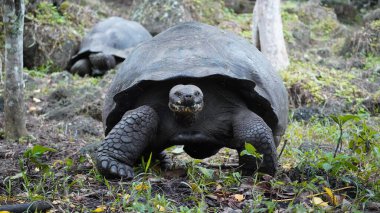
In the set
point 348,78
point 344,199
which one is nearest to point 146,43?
point 344,199

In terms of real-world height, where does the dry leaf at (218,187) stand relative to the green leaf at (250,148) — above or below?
below

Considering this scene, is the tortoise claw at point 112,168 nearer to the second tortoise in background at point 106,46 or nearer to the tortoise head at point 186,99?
the tortoise head at point 186,99

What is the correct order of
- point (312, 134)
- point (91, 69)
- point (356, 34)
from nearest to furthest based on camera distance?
point (312, 134) → point (91, 69) → point (356, 34)

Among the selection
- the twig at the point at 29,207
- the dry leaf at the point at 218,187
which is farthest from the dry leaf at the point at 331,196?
the twig at the point at 29,207

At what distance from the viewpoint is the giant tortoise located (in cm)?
314

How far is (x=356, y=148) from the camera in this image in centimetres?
324

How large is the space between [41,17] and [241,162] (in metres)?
6.75

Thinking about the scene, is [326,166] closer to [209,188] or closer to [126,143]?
[209,188]

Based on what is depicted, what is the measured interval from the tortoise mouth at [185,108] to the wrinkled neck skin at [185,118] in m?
0.07

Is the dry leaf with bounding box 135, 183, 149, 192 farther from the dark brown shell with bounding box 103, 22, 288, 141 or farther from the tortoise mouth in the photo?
the dark brown shell with bounding box 103, 22, 288, 141

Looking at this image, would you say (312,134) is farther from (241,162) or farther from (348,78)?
(348,78)

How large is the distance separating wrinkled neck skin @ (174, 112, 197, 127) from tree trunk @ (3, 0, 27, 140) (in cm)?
169

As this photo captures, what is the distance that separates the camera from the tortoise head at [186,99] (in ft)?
9.93

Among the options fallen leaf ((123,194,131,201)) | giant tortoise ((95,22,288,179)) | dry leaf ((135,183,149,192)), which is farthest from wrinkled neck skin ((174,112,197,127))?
fallen leaf ((123,194,131,201))
